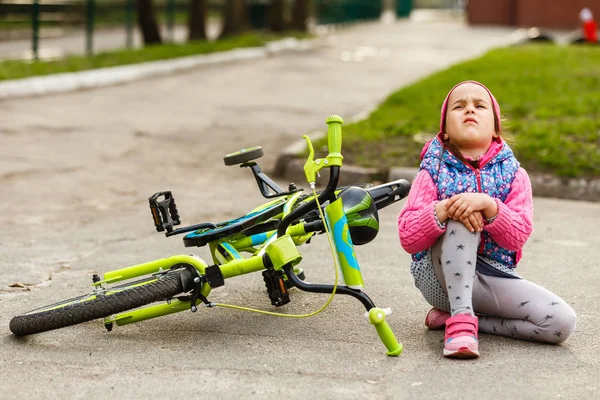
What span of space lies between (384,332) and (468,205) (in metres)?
0.57

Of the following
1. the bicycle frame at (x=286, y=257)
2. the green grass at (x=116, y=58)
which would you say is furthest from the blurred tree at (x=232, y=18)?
the bicycle frame at (x=286, y=257)

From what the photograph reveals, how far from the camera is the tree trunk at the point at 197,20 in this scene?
69.7 feet

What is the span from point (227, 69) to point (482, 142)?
13566mm

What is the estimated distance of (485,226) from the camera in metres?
3.67

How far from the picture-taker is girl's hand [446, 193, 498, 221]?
11.8ft

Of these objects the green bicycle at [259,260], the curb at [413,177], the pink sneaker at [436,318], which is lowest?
the curb at [413,177]

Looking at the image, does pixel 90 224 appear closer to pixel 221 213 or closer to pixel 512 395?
pixel 221 213

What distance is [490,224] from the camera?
144 inches

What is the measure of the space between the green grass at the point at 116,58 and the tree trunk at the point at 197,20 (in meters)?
0.53

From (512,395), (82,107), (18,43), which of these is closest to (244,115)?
(82,107)

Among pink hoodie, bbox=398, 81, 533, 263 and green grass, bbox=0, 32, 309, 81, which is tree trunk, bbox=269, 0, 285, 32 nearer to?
green grass, bbox=0, 32, 309, 81

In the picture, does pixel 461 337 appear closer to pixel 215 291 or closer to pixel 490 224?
pixel 490 224

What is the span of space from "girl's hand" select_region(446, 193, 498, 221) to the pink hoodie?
56 millimetres

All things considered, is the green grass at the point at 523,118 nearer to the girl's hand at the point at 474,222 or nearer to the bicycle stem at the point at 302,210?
the girl's hand at the point at 474,222
